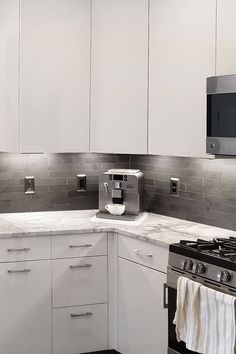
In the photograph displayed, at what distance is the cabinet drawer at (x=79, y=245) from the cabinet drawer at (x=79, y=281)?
0.04 metres

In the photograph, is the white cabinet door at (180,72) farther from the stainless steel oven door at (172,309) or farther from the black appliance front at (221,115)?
the stainless steel oven door at (172,309)

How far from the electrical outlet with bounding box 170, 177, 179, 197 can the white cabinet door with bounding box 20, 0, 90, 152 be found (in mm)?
612

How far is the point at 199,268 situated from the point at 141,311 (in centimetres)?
80

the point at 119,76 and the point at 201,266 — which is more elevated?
the point at 119,76

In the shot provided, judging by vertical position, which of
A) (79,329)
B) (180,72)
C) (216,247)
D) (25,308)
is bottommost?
(79,329)

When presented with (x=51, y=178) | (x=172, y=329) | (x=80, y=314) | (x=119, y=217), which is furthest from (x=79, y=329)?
(x=51, y=178)

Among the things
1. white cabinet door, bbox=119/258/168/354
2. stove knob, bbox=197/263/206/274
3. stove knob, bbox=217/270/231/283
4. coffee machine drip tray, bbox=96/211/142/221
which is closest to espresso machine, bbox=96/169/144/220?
coffee machine drip tray, bbox=96/211/142/221

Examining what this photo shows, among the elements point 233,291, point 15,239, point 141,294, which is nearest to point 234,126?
point 233,291

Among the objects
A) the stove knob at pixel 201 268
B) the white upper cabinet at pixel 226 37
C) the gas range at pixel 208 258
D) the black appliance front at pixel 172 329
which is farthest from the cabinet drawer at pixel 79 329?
the white upper cabinet at pixel 226 37

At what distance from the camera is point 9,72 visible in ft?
13.4

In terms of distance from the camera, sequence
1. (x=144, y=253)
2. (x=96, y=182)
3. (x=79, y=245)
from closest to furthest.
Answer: (x=144, y=253) < (x=79, y=245) < (x=96, y=182)

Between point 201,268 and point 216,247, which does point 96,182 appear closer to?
point 216,247

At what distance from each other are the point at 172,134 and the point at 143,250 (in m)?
0.69

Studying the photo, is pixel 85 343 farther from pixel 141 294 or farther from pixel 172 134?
pixel 172 134
